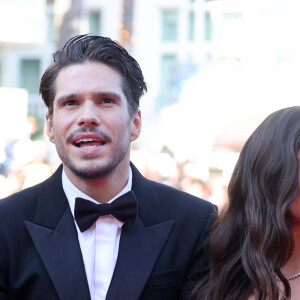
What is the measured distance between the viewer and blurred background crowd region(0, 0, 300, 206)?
6250 mm

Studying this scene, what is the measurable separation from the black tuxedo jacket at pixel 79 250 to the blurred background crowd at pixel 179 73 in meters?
3.44

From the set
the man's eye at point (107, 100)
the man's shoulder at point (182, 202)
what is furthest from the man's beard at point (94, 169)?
the man's shoulder at point (182, 202)

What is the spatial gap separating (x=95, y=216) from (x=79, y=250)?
→ 15 cm

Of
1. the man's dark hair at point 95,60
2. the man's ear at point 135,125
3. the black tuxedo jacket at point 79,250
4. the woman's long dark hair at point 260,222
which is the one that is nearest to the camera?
the woman's long dark hair at point 260,222

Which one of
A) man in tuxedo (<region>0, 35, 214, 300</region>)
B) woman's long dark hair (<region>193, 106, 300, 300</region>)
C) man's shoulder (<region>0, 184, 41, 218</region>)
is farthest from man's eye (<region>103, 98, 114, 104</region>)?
woman's long dark hair (<region>193, 106, 300, 300</region>)

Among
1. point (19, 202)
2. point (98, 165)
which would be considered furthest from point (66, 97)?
point (19, 202)

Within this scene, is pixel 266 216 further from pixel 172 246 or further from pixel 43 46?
pixel 43 46

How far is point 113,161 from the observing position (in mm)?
2479

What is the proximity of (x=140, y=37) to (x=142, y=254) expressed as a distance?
15.1 ft

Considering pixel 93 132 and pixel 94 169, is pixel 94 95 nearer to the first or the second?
pixel 93 132

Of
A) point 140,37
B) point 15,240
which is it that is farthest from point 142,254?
Answer: point 140,37

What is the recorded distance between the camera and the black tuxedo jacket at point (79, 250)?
94.3 inches

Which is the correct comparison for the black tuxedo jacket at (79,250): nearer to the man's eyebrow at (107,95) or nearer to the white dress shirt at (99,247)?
the white dress shirt at (99,247)

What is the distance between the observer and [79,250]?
2459 millimetres
